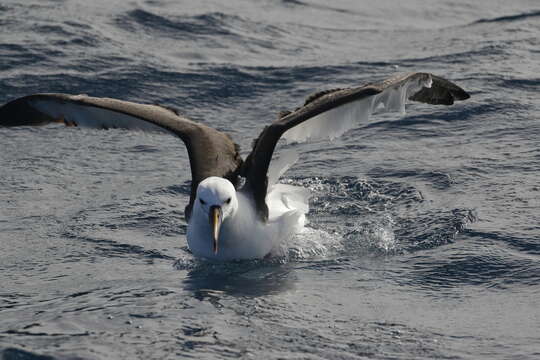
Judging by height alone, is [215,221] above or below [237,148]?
below

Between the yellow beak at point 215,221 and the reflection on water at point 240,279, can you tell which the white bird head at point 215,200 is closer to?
the yellow beak at point 215,221

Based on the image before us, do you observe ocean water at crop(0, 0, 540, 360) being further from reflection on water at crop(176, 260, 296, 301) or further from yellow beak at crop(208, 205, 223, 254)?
yellow beak at crop(208, 205, 223, 254)

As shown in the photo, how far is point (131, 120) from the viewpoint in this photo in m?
10.2

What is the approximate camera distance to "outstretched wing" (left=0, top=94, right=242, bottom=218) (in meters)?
9.80

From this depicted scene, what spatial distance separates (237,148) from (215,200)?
1681mm

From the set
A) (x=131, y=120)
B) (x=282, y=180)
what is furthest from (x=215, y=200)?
(x=282, y=180)

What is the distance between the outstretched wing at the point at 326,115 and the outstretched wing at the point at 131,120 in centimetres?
35

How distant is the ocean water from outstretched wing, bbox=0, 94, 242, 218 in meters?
0.82

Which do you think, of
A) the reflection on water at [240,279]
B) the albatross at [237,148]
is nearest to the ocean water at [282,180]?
the reflection on water at [240,279]

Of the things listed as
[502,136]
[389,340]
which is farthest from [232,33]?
[389,340]

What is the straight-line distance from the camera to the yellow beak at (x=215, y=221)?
8.54m

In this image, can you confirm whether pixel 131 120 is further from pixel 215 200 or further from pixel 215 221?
pixel 215 221

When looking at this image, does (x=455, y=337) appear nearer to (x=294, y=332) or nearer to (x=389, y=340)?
(x=389, y=340)

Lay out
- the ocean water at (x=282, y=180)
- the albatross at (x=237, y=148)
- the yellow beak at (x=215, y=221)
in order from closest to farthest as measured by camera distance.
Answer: the ocean water at (x=282, y=180) < the yellow beak at (x=215, y=221) < the albatross at (x=237, y=148)
